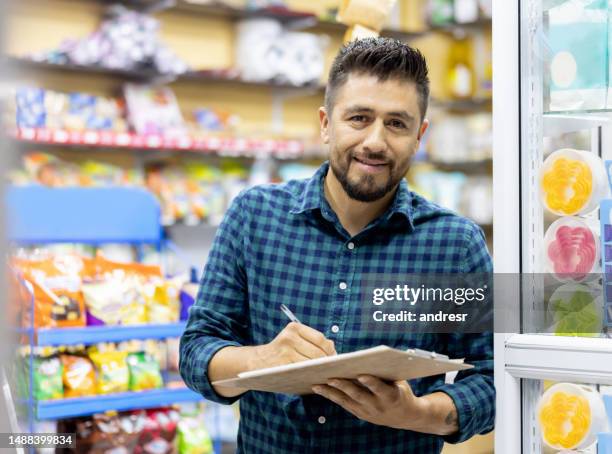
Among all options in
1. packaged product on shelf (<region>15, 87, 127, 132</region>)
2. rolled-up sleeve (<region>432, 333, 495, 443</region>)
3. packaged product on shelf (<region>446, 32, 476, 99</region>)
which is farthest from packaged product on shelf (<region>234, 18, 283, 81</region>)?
rolled-up sleeve (<region>432, 333, 495, 443</region>)

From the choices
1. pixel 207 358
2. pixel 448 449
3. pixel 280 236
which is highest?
pixel 280 236

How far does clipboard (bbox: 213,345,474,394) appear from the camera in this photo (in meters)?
1.13

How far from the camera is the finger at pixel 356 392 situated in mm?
1337

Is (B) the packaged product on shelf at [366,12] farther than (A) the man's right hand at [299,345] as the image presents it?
Yes

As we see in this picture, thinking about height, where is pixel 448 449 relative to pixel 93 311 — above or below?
below

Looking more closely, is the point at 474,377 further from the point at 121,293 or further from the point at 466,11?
the point at 466,11

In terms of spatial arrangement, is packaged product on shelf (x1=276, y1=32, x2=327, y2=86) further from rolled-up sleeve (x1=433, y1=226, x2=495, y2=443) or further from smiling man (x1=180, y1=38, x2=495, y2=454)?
rolled-up sleeve (x1=433, y1=226, x2=495, y2=443)

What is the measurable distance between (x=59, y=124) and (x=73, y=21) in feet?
2.47

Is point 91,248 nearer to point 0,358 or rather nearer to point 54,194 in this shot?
point 54,194

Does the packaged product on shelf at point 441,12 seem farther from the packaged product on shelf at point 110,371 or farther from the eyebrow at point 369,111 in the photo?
the eyebrow at point 369,111

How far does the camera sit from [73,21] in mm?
5039

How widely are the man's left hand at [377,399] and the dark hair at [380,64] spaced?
2.07 ft

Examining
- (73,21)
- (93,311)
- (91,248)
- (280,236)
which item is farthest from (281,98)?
(280,236)

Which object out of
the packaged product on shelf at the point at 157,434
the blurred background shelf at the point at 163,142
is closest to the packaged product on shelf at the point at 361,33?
the packaged product on shelf at the point at 157,434
